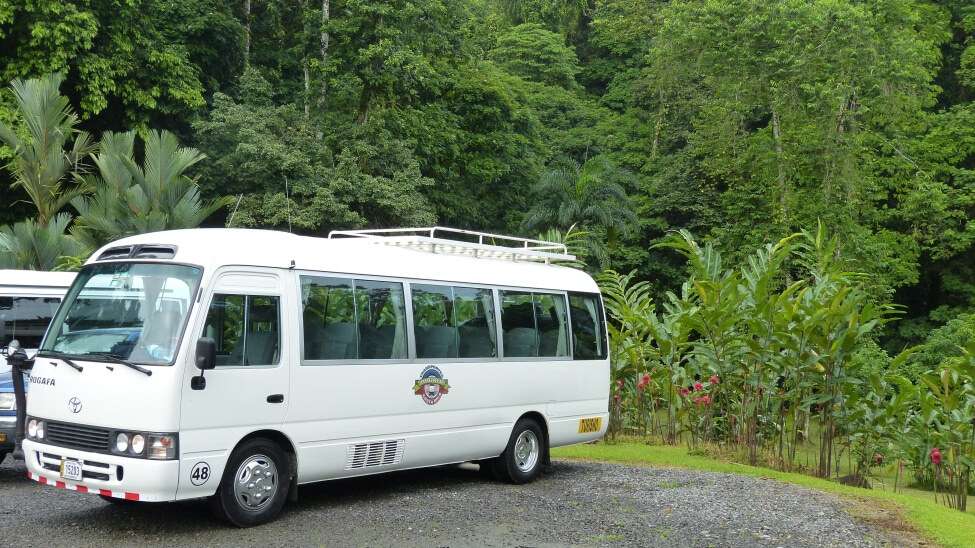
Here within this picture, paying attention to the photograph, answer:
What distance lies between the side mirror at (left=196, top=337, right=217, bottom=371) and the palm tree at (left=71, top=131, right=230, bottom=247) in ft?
39.7

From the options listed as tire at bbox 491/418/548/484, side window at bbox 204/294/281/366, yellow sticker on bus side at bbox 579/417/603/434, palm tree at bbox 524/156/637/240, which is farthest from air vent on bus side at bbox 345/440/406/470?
palm tree at bbox 524/156/637/240

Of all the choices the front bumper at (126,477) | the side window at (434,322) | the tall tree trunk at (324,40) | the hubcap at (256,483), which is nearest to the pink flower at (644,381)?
the side window at (434,322)

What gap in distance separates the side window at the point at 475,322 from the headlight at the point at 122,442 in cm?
397

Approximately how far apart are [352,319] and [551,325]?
356cm

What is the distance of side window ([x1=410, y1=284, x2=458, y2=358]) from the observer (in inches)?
407

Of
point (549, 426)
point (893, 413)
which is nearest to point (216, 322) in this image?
point (549, 426)

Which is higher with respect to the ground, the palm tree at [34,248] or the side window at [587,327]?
the palm tree at [34,248]

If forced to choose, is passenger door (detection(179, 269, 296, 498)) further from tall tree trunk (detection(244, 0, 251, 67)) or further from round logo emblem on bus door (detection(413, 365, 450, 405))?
tall tree trunk (detection(244, 0, 251, 67))

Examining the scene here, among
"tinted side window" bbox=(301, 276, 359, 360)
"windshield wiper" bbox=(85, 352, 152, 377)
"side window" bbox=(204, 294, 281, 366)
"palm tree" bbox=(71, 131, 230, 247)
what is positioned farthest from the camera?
"palm tree" bbox=(71, 131, 230, 247)

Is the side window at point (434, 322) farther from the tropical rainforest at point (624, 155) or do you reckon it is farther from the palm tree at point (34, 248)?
the palm tree at point (34, 248)

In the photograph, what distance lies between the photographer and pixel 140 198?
19422 mm

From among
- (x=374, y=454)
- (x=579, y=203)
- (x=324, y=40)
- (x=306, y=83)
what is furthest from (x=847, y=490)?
(x=579, y=203)

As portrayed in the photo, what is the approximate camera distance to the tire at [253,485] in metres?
8.30

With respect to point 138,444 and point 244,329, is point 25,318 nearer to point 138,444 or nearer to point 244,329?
point 244,329
